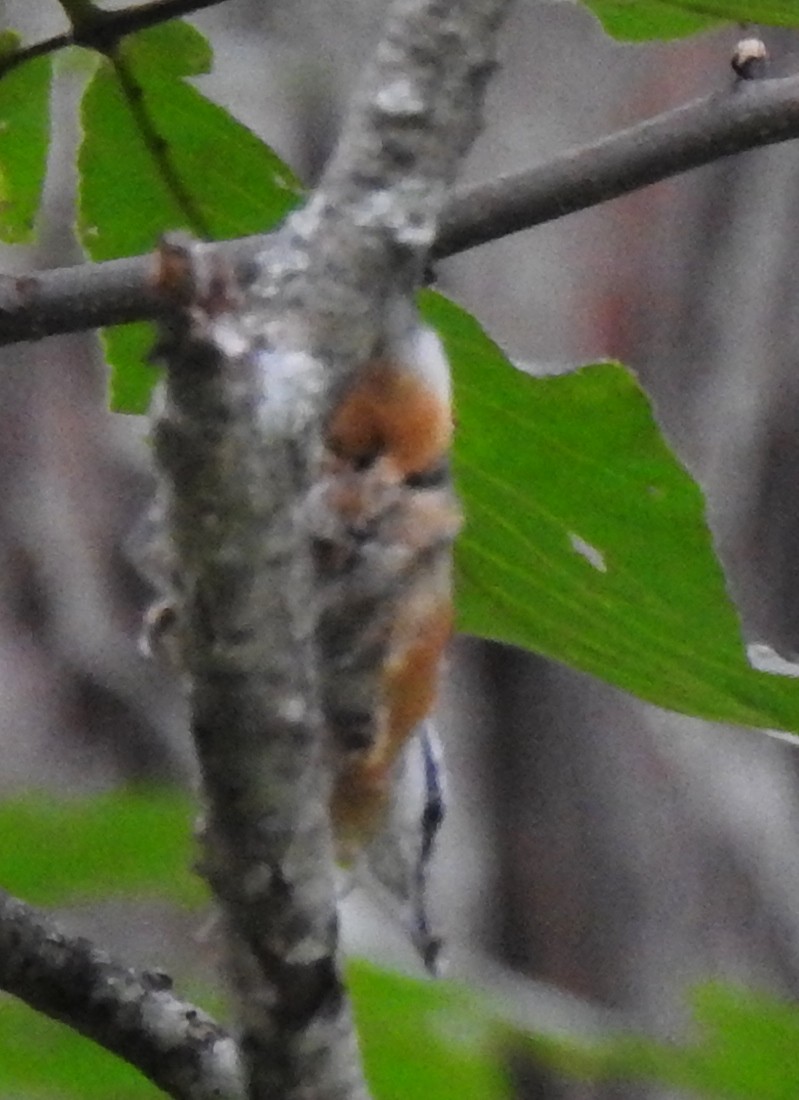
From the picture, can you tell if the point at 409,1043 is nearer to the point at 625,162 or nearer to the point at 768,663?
the point at 768,663

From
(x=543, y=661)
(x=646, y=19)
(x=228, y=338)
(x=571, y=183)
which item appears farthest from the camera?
(x=543, y=661)

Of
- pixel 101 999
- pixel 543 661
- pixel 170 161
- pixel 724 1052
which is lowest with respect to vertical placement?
pixel 543 661

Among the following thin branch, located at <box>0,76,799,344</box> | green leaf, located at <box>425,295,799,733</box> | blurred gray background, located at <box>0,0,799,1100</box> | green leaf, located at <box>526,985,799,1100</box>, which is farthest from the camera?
blurred gray background, located at <box>0,0,799,1100</box>

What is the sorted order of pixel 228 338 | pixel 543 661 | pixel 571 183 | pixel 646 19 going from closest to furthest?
pixel 228 338
pixel 571 183
pixel 646 19
pixel 543 661

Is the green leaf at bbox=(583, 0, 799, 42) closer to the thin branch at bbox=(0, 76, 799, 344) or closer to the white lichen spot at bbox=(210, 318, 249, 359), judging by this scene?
the thin branch at bbox=(0, 76, 799, 344)

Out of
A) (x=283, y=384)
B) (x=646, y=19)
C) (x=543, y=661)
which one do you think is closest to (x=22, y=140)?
(x=646, y=19)

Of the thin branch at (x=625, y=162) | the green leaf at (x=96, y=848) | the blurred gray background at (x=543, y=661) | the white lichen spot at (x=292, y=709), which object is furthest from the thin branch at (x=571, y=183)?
the blurred gray background at (x=543, y=661)

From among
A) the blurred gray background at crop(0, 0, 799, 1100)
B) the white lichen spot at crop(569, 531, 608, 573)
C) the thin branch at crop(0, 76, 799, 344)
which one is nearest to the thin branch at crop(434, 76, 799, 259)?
the thin branch at crop(0, 76, 799, 344)
